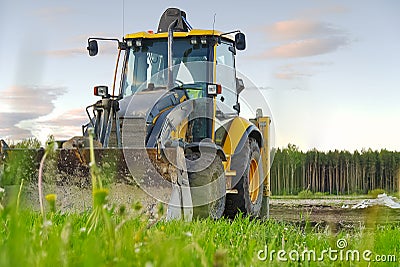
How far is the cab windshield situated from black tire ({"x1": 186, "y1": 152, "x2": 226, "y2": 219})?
1.46m

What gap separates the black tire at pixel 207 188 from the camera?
7289 mm

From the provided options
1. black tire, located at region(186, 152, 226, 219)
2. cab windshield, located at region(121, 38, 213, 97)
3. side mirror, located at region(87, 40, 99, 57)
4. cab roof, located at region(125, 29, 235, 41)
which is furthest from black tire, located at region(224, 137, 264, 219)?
side mirror, located at region(87, 40, 99, 57)

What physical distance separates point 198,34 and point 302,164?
22.5 metres

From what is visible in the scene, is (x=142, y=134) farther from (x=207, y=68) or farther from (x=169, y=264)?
(x=169, y=264)

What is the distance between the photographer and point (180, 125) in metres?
8.21

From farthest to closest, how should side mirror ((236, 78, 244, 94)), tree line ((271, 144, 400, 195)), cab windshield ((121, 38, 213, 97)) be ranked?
tree line ((271, 144, 400, 195))
side mirror ((236, 78, 244, 94))
cab windshield ((121, 38, 213, 97))

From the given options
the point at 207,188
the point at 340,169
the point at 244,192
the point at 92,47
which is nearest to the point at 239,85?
the point at 244,192

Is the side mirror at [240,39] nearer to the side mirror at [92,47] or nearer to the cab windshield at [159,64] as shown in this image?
the cab windshield at [159,64]

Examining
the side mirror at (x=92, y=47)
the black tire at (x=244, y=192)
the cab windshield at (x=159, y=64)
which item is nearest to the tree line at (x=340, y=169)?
the black tire at (x=244, y=192)

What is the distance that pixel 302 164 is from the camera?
99.8ft

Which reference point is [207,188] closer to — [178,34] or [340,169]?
[178,34]

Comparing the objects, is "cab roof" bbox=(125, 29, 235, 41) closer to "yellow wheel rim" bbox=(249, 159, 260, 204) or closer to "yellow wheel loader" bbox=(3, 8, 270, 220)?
"yellow wheel loader" bbox=(3, 8, 270, 220)

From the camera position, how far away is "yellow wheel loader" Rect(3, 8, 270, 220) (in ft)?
23.2

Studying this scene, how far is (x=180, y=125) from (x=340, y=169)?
967 inches
